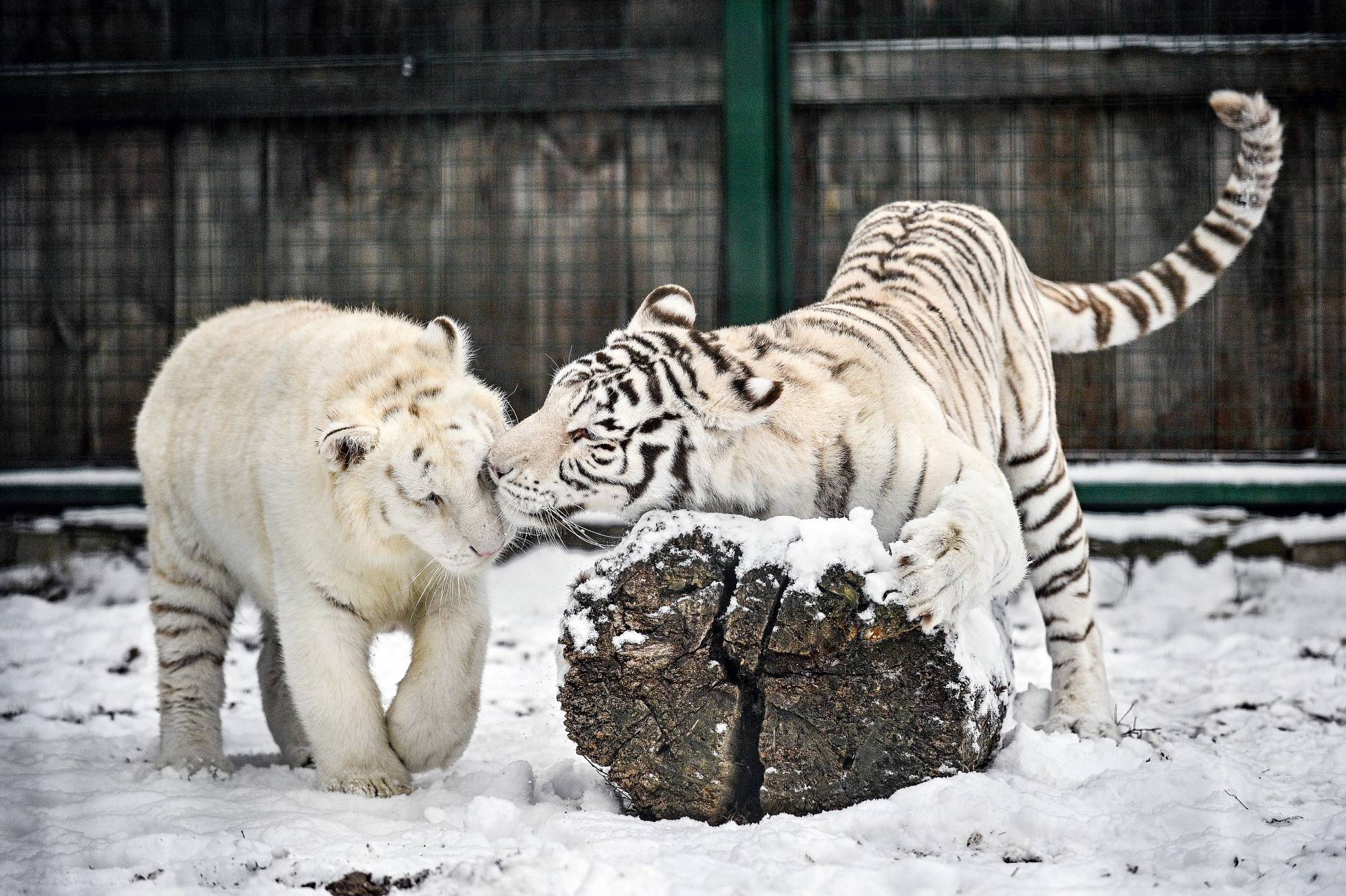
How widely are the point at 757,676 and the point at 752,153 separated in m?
2.92

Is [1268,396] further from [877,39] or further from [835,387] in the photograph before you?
[835,387]

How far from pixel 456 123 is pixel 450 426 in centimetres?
300

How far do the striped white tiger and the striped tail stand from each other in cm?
56

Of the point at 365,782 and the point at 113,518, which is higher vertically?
the point at 113,518

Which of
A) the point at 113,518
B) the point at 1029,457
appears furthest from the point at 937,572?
the point at 113,518

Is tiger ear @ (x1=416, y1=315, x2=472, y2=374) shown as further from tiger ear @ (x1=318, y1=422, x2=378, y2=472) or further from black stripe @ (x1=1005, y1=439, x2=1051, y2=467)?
black stripe @ (x1=1005, y1=439, x2=1051, y2=467)

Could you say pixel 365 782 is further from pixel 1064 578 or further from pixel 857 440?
pixel 1064 578

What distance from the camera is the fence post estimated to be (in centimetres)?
464

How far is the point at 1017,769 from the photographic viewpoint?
2461 millimetres

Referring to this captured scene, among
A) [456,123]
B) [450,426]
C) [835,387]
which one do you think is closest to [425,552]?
[450,426]

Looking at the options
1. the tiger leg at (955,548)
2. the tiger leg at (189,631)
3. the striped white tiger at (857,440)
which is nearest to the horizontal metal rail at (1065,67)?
the striped white tiger at (857,440)

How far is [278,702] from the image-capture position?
3168mm

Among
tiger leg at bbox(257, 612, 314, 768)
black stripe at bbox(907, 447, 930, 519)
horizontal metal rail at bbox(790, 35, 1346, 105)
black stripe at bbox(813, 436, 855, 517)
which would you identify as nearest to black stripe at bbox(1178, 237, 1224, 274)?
horizontal metal rail at bbox(790, 35, 1346, 105)

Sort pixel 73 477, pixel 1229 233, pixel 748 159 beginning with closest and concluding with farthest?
pixel 1229 233 < pixel 748 159 < pixel 73 477
